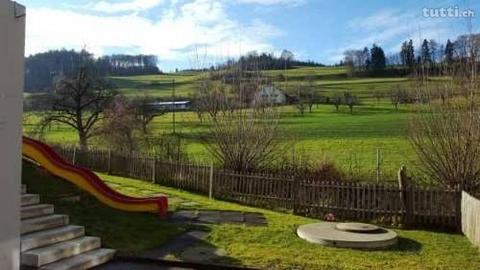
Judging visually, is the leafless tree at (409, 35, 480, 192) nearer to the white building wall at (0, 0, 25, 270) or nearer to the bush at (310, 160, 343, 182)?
the bush at (310, 160, 343, 182)

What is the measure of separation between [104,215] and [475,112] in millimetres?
9550

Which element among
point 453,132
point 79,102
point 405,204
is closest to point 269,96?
point 453,132

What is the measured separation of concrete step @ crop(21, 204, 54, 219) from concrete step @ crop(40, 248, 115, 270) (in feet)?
4.15

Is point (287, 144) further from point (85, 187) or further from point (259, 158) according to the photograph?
point (85, 187)

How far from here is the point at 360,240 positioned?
996 centimetres

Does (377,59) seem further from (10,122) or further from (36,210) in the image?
(10,122)

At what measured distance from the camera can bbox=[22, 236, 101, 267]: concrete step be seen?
7.46 m

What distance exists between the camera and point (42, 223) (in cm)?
870

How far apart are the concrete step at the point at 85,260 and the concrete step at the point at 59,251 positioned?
3.3 inches

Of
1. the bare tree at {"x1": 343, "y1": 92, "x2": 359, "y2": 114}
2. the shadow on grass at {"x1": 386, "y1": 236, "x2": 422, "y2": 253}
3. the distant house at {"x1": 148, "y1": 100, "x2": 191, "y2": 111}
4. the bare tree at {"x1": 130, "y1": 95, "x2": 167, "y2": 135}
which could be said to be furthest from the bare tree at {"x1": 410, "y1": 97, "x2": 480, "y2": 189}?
the bare tree at {"x1": 343, "y1": 92, "x2": 359, "y2": 114}

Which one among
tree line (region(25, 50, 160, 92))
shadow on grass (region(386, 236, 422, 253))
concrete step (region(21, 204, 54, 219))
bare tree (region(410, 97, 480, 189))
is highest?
tree line (region(25, 50, 160, 92))

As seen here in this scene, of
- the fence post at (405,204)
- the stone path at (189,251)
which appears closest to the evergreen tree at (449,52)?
the fence post at (405,204)

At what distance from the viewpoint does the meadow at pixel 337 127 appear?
23.6m

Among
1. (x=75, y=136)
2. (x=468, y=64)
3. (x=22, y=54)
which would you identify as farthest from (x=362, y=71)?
(x=22, y=54)
